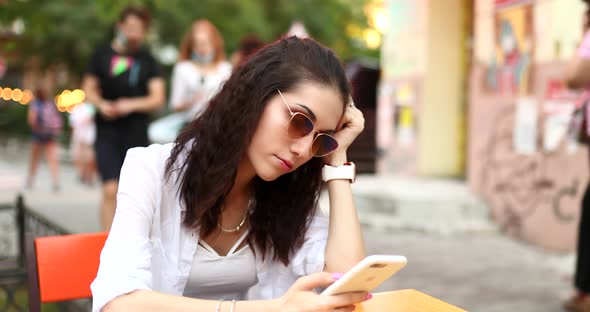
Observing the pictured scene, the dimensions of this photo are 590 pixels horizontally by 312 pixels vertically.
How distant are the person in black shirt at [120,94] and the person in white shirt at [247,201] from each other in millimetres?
3304

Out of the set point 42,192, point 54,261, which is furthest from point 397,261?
point 42,192

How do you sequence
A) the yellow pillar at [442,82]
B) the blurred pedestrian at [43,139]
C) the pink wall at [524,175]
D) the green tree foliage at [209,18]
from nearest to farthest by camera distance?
1. the pink wall at [524,175]
2. the yellow pillar at [442,82]
3. the blurred pedestrian at [43,139]
4. the green tree foliage at [209,18]

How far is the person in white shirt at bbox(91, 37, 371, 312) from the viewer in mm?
1912

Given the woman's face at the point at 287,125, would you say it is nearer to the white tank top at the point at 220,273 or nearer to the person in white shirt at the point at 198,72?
the white tank top at the point at 220,273

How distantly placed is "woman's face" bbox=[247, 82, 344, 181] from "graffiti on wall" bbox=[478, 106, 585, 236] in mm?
4650

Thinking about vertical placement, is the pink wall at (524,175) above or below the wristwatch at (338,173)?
below

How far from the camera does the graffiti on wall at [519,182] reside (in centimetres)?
627

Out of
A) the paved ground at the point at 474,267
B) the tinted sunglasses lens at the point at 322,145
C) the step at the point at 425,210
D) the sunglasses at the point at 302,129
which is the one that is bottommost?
the paved ground at the point at 474,267

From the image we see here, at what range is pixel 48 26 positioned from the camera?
7.07m

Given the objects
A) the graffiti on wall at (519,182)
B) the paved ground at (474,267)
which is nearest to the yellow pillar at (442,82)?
the graffiti on wall at (519,182)

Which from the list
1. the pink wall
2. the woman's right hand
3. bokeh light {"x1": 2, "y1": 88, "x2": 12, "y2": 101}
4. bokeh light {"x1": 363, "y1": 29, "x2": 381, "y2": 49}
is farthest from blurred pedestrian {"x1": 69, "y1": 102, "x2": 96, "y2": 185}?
bokeh light {"x1": 2, "y1": 88, "x2": 12, "y2": 101}

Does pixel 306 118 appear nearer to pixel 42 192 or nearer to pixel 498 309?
pixel 498 309

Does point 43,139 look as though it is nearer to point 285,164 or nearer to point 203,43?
point 203,43

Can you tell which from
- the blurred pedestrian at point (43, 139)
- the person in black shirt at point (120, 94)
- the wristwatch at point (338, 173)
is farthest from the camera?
the blurred pedestrian at point (43, 139)
